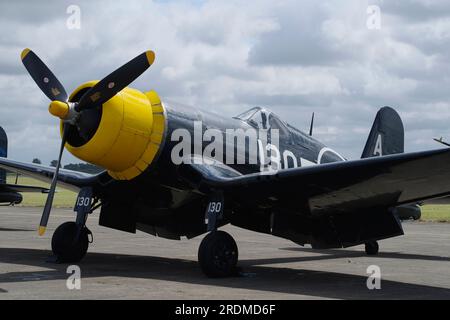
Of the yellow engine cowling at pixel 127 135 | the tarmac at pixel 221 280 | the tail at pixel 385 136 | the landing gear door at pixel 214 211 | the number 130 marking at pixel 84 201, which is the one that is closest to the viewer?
the tarmac at pixel 221 280

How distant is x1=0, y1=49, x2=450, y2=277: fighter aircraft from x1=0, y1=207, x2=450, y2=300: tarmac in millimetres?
630

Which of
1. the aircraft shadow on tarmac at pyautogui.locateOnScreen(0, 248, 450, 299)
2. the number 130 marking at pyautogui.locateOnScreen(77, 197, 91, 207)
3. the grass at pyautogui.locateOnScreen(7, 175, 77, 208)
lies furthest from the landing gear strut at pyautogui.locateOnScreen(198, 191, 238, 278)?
the grass at pyautogui.locateOnScreen(7, 175, 77, 208)

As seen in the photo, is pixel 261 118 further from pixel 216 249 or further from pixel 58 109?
pixel 58 109

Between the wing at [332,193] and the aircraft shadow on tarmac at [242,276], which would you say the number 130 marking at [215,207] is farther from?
the aircraft shadow on tarmac at [242,276]

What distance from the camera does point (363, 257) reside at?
47.0 feet

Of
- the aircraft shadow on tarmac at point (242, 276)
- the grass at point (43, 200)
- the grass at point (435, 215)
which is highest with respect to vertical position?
the grass at point (43, 200)

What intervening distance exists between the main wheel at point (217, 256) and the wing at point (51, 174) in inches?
105

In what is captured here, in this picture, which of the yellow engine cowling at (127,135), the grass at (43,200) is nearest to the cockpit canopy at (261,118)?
the yellow engine cowling at (127,135)

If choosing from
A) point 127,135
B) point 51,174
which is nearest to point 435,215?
point 51,174

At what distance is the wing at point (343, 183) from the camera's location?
28.8 ft

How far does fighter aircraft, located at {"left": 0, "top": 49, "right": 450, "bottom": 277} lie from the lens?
938cm
